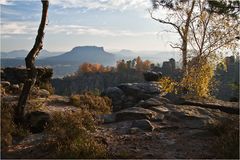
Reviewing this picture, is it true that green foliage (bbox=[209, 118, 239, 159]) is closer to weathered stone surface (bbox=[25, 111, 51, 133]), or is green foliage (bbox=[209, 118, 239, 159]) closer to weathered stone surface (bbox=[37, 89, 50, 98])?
weathered stone surface (bbox=[25, 111, 51, 133])

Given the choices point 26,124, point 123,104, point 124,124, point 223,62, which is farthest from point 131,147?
point 223,62

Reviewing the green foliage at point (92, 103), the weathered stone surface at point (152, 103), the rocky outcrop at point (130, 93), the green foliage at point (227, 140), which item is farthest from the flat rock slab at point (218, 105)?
the rocky outcrop at point (130, 93)

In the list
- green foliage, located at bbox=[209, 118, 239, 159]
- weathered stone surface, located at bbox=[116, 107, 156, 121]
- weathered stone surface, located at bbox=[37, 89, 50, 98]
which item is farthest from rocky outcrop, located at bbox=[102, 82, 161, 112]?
green foliage, located at bbox=[209, 118, 239, 159]

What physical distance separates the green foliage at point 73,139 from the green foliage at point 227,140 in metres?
3.24

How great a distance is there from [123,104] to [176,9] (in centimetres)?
819

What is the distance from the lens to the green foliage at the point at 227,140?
35.9 ft

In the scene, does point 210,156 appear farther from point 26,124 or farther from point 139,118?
point 26,124

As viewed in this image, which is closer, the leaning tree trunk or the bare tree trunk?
the leaning tree trunk

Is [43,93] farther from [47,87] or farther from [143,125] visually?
[143,125]

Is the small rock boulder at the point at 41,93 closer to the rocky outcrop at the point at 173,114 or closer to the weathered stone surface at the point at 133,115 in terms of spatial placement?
the rocky outcrop at the point at 173,114

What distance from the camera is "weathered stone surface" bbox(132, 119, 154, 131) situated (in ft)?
46.4

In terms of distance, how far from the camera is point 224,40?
27.2 meters

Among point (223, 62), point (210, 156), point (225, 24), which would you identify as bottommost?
point (210, 156)

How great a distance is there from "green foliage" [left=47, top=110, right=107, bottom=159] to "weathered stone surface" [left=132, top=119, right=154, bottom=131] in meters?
2.05
